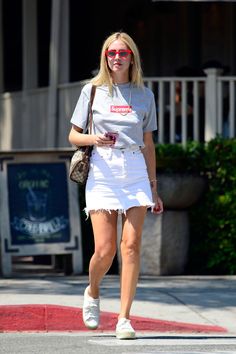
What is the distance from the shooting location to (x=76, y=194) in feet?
41.3

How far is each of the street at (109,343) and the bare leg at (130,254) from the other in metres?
0.26

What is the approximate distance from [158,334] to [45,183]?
14.2 ft

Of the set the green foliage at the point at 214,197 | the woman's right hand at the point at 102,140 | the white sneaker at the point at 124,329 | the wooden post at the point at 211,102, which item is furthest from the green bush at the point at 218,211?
the woman's right hand at the point at 102,140

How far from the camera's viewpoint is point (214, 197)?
12.9m

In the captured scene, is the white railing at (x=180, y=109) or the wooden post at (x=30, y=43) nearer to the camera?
the white railing at (x=180, y=109)

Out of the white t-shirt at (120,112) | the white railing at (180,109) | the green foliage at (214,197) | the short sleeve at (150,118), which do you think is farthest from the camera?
the white railing at (180,109)

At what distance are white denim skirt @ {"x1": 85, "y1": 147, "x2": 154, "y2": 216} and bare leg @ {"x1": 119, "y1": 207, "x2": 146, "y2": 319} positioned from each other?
74 mm

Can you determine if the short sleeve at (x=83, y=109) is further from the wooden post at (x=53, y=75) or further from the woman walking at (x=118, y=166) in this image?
the wooden post at (x=53, y=75)

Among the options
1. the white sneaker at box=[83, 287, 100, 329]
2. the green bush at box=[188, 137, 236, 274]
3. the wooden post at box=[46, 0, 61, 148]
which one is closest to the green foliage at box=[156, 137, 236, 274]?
the green bush at box=[188, 137, 236, 274]

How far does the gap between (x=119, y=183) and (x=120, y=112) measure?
0.47 meters

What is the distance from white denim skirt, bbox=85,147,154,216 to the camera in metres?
7.88

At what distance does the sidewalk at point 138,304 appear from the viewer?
28.4 feet

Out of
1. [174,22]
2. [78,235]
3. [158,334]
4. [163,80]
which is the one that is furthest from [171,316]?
[174,22]

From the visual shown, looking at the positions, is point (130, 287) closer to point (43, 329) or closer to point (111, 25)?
point (43, 329)
